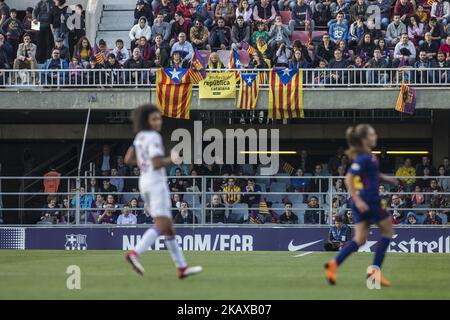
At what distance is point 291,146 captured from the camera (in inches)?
1342

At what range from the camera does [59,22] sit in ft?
106

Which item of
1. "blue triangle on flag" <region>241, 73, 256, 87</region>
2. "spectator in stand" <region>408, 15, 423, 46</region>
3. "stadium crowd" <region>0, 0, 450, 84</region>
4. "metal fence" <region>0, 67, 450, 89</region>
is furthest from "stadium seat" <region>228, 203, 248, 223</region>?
"spectator in stand" <region>408, 15, 423, 46</region>

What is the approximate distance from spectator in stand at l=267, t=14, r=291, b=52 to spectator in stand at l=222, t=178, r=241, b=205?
429 centimetres

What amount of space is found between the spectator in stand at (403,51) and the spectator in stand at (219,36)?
487 centimetres

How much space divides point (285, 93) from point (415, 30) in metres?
4.35

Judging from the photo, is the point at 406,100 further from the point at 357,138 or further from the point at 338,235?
the point at 357,138

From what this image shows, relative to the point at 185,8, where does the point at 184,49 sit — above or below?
Answer: below

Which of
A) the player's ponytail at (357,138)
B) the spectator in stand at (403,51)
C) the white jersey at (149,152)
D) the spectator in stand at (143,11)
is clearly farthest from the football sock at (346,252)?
the spectator in stand at (143,11)

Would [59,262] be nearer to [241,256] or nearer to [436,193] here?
[241,256]

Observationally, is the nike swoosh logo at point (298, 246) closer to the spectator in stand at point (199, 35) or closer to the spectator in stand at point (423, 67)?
the spectator in stand at point (423, 67)

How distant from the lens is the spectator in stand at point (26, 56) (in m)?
30.5

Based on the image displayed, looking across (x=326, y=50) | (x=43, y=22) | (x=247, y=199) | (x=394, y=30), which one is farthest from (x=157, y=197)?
(x=43, y=22)
